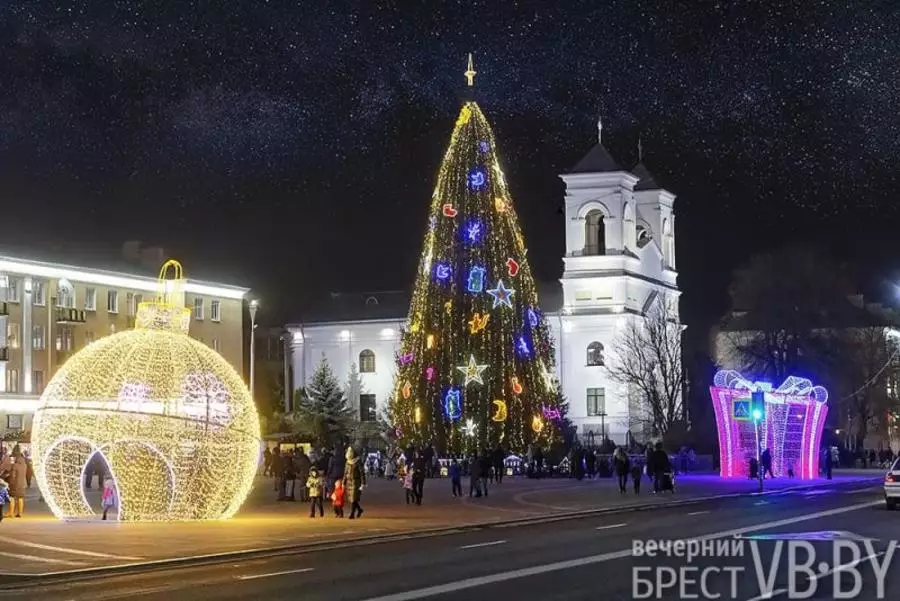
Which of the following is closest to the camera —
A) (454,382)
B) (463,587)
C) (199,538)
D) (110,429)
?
(463,587)

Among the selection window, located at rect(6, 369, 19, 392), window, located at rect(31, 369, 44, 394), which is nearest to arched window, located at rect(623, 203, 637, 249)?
window, located at rect(31, 369, 44, 394)

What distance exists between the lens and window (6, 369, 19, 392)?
77.9 meters

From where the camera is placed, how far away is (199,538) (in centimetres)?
2648

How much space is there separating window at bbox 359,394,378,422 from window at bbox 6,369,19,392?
3874 cm

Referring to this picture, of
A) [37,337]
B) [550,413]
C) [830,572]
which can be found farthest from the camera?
[37,337]

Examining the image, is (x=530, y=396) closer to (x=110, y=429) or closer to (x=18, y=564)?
(x=110, y=429)

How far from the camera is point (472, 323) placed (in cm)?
6106

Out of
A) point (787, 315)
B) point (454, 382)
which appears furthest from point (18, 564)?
point (787, 315)

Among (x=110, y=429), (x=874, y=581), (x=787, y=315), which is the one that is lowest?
(x=874, y=581)

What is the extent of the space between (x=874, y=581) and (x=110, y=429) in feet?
51.4

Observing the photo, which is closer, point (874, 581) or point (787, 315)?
point (874, 581)

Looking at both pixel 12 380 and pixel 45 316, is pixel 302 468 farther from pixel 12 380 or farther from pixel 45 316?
pixel 45 316

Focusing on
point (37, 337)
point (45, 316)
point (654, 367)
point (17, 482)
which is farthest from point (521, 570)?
point (654, 367)

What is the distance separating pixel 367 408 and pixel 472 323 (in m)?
54.6
